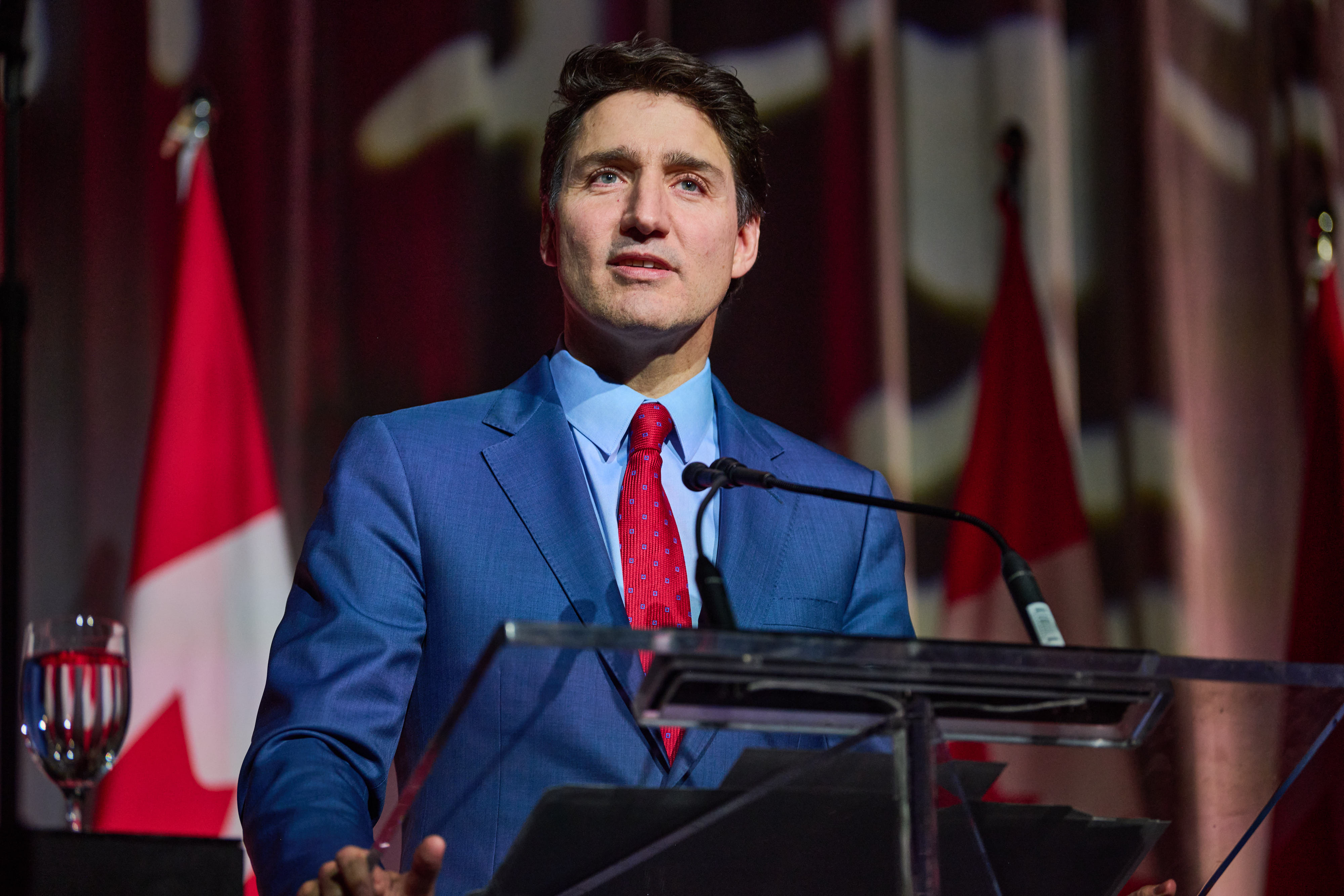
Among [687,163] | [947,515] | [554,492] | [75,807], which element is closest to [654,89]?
[687,163]

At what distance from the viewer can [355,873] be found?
3.43 ft

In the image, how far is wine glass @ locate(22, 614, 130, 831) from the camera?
183cm

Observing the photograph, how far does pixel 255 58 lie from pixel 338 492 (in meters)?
1.95

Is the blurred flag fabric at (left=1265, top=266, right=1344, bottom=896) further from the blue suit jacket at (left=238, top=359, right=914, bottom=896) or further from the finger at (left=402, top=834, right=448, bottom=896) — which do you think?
the finger at (left=402, top=834, right=448, bottom=896)

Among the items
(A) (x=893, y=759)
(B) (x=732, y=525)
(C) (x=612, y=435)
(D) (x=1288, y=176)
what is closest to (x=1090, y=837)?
→ (A) (x=893, y=759)

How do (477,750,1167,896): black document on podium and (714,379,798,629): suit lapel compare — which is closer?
(477,750,1167,896): black document on podium

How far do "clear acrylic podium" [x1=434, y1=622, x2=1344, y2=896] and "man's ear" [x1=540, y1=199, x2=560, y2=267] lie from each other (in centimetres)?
134

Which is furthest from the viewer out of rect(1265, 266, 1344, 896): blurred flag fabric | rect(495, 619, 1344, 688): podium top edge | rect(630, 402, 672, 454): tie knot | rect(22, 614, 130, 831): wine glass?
rect(1265, 266, 1344, 896): blurred flag fabric

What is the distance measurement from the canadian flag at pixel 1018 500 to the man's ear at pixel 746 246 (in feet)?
4.14

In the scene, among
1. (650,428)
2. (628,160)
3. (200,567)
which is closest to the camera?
(650,428)

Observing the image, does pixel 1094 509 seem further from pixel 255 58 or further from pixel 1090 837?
pixel 1090 837

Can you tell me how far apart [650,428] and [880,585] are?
16.0 inches

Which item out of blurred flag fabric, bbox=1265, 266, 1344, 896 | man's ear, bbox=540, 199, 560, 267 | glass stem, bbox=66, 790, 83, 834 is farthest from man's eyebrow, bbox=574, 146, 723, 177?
blurred flag fabric, bbox=1265, 266, 1344, 896

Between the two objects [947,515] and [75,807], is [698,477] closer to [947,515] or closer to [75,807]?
[947,515]
